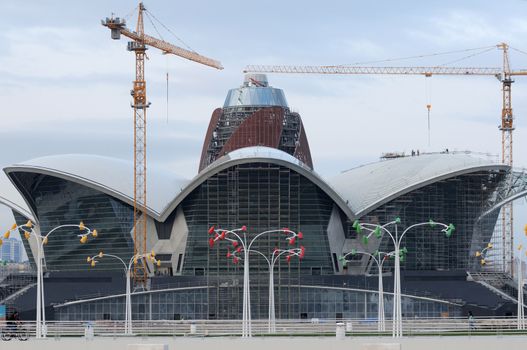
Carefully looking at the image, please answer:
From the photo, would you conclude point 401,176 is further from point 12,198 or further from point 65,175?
point 12,198

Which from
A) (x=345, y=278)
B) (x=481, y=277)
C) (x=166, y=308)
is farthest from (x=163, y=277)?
(x=481, y=277)

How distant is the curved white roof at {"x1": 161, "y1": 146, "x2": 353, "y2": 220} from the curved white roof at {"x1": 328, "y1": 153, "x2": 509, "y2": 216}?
4.28 metres

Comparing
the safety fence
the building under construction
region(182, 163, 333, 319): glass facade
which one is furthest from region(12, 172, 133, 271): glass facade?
the safety fence

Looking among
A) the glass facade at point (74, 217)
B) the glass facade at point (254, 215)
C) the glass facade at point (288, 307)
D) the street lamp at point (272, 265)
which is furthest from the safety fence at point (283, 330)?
the glass facade at point (74, 217)

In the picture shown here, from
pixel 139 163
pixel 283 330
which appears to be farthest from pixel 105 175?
pixel 283 330

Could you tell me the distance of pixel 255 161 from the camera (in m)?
153

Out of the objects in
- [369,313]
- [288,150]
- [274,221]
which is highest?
[288,150]

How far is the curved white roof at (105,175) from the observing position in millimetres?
155500

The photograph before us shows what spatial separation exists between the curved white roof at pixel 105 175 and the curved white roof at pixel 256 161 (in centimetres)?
352

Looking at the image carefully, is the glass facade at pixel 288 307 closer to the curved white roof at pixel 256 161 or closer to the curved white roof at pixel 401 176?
the curved white roof at pixel 256 161

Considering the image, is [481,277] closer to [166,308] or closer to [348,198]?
[348,198]

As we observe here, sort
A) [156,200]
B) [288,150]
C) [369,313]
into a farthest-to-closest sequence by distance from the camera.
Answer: [288,150]
[156,200]
[369,313]

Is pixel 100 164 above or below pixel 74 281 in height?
above

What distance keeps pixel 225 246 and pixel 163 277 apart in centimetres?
760
